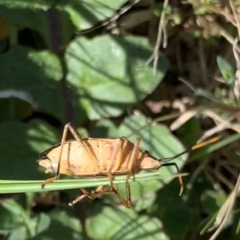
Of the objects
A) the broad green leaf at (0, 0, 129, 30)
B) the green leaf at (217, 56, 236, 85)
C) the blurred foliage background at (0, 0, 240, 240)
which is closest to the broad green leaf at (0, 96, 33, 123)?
the blurred foliage background at (0, 0, 240, 240)

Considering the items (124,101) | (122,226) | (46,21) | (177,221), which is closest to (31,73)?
(46,21)

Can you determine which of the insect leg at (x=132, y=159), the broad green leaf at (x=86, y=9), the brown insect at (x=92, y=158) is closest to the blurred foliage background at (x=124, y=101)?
the broad green leaf at (x=86, y=9)

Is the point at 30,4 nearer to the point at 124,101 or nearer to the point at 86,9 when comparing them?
the point at 86,9

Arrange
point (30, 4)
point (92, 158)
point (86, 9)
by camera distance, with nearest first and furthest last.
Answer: point (92, 158)
point (30, 4)
point (86, 9)

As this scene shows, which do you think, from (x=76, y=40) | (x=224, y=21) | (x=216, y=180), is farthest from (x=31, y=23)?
(x=216, y=180)

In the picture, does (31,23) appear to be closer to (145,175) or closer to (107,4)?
(107,4)

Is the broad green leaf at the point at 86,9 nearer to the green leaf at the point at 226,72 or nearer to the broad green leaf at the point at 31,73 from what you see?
the broad green leaf at the point at 31,73

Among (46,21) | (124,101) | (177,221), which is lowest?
(177,221)
